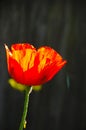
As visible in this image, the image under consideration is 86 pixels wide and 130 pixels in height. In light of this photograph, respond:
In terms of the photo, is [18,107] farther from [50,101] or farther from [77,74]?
[77,74]

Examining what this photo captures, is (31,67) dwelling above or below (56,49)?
above

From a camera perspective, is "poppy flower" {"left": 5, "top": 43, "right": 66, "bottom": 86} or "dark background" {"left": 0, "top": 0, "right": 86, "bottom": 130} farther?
"dark background" {"left": 0, "top": 0, "right": 86, "bottom": 130}

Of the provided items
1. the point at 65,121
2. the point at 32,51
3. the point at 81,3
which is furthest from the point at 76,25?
the point at 32,51

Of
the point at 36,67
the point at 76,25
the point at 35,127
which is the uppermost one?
the point at 36,67

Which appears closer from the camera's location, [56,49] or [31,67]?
[31,67]

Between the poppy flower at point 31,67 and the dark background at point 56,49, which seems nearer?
the poppy flower at point 31,67

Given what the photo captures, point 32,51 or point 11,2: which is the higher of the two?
point 32,51

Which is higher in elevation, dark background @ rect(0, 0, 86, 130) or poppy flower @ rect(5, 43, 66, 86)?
poppy flower @ rect(5, 43, 66, 86)

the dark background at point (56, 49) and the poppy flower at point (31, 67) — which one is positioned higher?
the poppy flower at point (31, 67)
